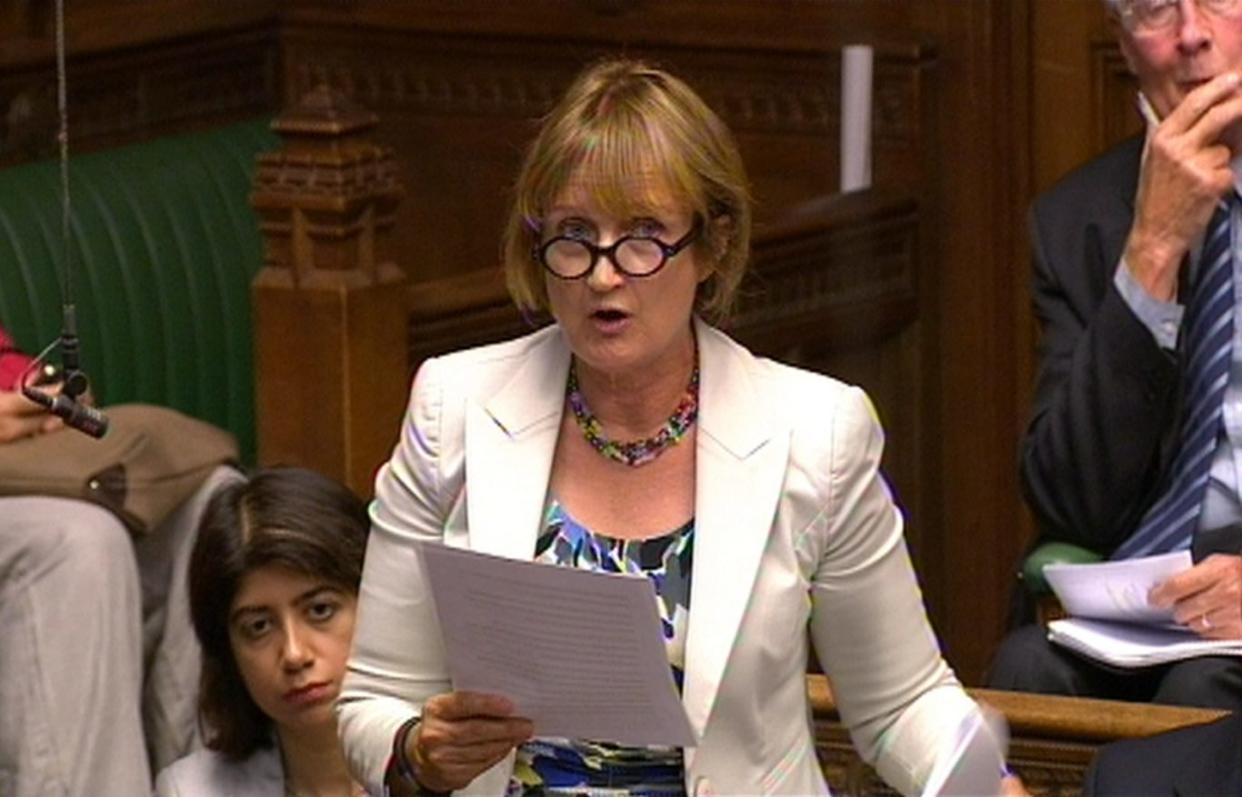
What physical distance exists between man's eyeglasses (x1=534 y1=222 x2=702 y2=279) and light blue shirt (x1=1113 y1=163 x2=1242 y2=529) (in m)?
1.30

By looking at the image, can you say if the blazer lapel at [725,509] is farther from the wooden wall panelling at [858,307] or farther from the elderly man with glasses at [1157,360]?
the wooden wall panelling at [858,307]

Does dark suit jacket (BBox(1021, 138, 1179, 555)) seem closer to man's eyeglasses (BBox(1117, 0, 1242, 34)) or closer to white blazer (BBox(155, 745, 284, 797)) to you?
man's eyeglasses (BBox(1117, 0, 1242, 34))

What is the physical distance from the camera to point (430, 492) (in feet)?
9.61

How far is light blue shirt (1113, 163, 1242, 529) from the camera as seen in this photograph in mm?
4000

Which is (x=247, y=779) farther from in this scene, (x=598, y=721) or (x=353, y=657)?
(x=598, y=721)

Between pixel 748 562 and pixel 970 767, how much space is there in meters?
0.47

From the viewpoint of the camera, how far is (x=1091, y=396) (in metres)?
4.04

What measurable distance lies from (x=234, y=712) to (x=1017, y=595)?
113cm

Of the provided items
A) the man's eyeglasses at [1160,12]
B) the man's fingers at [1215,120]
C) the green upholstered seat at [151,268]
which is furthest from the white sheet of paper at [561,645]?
the green upholstered seat at [151,268]

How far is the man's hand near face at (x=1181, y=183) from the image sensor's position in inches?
158

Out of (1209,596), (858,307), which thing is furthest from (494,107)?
(1209,596)

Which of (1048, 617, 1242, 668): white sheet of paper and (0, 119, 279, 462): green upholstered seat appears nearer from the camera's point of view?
(1048, 617, 1242, 668): white sheet of paper

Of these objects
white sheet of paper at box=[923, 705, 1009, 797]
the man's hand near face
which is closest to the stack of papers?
the man's hand near face

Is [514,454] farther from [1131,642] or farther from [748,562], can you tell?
[1131,642]
